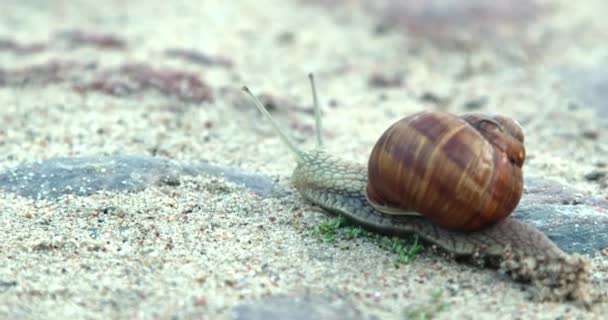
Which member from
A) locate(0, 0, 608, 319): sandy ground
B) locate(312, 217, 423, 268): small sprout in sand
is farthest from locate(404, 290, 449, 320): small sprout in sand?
locate(312, 217, 423, 268): small sprout in sand

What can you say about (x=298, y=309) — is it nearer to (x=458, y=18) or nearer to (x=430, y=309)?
(x=430, y=309)

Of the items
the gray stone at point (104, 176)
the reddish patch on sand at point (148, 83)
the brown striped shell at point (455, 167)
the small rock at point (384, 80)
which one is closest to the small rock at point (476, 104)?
the small rock at point (384, 80)

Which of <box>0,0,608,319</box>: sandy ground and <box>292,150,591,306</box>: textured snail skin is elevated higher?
<box>292,150,591,306</box>: textured snail skin

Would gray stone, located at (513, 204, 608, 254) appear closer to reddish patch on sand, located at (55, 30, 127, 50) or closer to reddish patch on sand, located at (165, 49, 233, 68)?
reddish patch on sand, located at (165, 49, 233, 68)

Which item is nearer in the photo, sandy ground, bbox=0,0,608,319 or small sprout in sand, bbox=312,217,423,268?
sandy ground, bbox=0,0,608,319

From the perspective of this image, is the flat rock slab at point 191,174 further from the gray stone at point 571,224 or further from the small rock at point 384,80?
the small rock at point 384,80

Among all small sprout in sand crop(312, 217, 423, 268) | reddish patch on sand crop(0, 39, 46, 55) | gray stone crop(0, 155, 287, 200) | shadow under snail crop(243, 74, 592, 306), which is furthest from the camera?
reddish patch on sand crop(0, 39, 46, 55)
